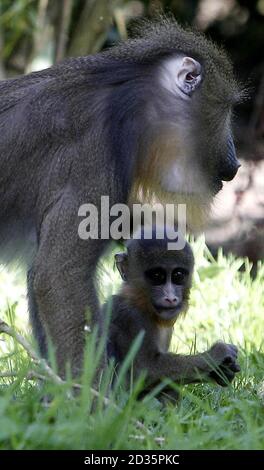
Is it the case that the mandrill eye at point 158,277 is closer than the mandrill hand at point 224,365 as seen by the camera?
No

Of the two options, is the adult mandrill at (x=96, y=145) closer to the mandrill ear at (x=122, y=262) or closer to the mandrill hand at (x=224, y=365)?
the mandrill ear at (x=122, y=262)

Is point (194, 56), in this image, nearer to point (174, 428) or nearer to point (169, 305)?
point (169, 305)

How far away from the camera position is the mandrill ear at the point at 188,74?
5.02m

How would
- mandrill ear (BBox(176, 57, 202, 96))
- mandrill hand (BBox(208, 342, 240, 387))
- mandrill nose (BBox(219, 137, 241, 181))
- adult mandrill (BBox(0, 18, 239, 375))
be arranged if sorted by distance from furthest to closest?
mandrill nose (BBox(219, 137, 241, 181))
mandrill ear (BBox(176, 57, 202, 96))
mandrill hand (BBox(208, 342, 240, 387))
adult mandrill (BBox(0, 18, 239, 375))

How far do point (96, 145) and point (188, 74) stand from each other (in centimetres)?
67

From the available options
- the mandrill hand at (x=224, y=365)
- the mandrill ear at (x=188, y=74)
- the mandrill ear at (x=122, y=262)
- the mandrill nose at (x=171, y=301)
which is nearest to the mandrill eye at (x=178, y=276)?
the mandrill nose at (x=171, y=301)

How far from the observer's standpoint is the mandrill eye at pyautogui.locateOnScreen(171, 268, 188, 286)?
5074mm

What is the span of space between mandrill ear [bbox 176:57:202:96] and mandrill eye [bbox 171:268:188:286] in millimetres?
902

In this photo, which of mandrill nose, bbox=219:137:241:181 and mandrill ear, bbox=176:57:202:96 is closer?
mandrill ear, bbox=176:57:202:96

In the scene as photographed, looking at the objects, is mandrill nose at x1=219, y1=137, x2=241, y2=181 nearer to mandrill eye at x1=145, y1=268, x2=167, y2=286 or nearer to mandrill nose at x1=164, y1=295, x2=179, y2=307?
mandrill eye at x1=145, y1=268, x2=167, y2=286

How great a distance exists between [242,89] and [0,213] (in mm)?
1485

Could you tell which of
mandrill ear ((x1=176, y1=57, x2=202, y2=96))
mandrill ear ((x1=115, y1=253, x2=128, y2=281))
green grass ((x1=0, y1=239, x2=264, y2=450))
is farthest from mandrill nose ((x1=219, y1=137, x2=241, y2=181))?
green grass ((x1=0, y1=239, x2=264, y2=450))

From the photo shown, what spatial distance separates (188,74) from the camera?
5.04 metres

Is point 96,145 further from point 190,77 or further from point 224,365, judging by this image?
point 224,365
